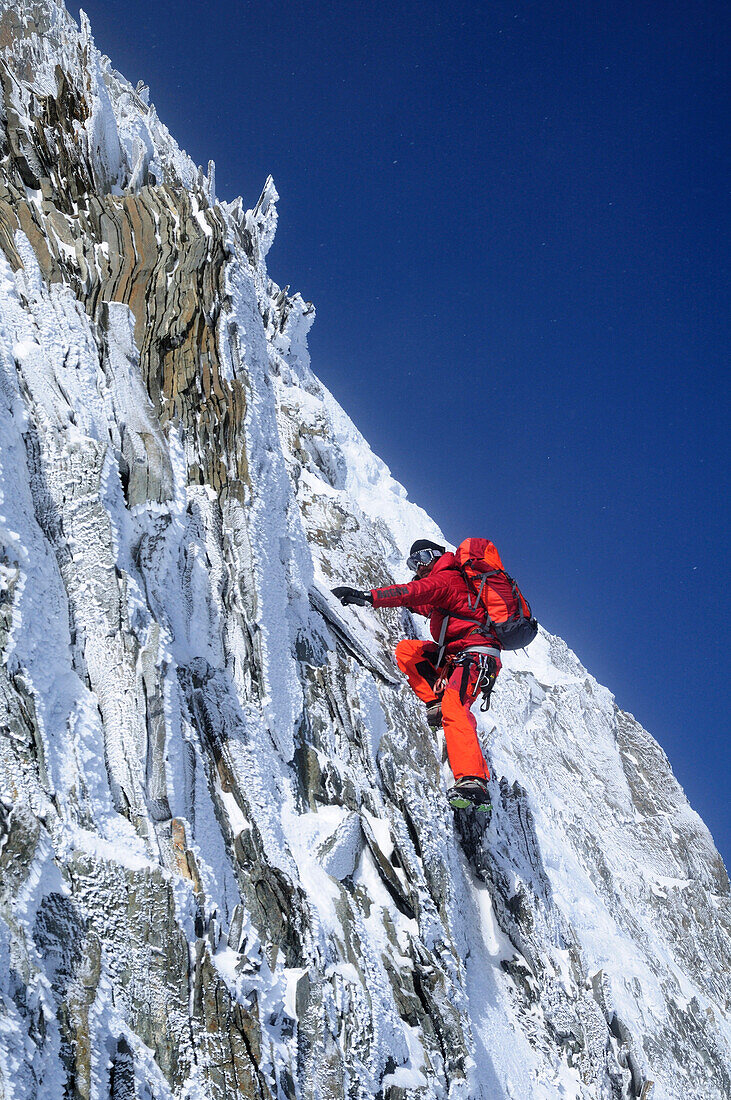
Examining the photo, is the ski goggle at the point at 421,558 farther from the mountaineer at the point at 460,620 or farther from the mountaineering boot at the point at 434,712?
the mountaineering boot at the point at 434,712

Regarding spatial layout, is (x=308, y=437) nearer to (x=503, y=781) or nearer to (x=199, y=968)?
(x=503, y=781)

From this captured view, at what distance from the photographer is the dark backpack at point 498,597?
7.09 m

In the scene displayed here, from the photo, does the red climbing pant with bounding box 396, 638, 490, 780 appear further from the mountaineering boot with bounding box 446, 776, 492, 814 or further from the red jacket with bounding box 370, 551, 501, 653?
the red jacket with bounding box 370, 551, 501, 653

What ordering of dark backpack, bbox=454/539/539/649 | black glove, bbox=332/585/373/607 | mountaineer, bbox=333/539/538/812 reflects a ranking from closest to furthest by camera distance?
mountaineer, bbox=333/539/538/812 → black glove, bbox=332/585/373/607 → dark backpack, bbox=454/539/539/649

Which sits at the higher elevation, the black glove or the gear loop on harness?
the black glove

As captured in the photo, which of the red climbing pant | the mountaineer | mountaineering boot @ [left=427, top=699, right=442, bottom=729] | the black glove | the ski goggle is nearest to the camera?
the red climbing pant

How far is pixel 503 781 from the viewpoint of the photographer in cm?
1012

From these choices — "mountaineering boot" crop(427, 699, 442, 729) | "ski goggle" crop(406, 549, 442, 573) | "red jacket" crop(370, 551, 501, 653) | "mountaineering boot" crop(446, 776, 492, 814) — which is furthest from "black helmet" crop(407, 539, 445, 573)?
"mountaineering boot" crop(446, 776, 492, 814)

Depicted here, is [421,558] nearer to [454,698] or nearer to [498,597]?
[498,597]

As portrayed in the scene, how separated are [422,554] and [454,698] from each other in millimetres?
1730

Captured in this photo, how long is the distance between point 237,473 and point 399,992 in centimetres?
450

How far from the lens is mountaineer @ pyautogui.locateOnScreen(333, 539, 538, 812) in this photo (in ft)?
22.1

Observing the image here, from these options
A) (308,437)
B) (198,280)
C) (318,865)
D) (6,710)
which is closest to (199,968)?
(318,865)

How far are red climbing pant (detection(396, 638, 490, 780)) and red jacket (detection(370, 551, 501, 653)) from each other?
14.5 inches
